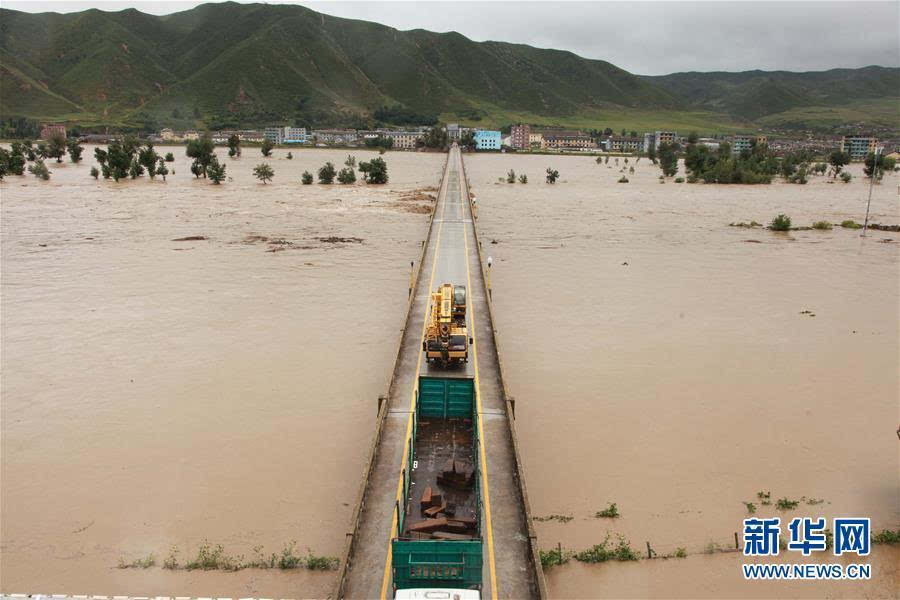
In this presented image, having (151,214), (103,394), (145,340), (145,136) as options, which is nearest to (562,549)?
(103,394)

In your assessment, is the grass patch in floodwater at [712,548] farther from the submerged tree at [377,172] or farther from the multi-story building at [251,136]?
the multi-story building at [251,136]

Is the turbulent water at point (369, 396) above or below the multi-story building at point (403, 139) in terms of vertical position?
below

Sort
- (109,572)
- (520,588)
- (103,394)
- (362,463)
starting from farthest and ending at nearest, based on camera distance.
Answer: (103,394), (362,463), (109,572), (520,588)

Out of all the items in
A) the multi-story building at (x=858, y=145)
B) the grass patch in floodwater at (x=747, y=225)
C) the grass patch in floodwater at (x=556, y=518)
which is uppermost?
the multi-story building at (x=858, y=145)

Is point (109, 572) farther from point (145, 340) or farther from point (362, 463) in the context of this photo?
point (145, 340)

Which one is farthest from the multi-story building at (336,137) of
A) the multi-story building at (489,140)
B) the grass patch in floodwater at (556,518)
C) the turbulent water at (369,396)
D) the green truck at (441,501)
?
the grass patch in floodwater at (556,518)

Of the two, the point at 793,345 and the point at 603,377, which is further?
the point at 793,345
